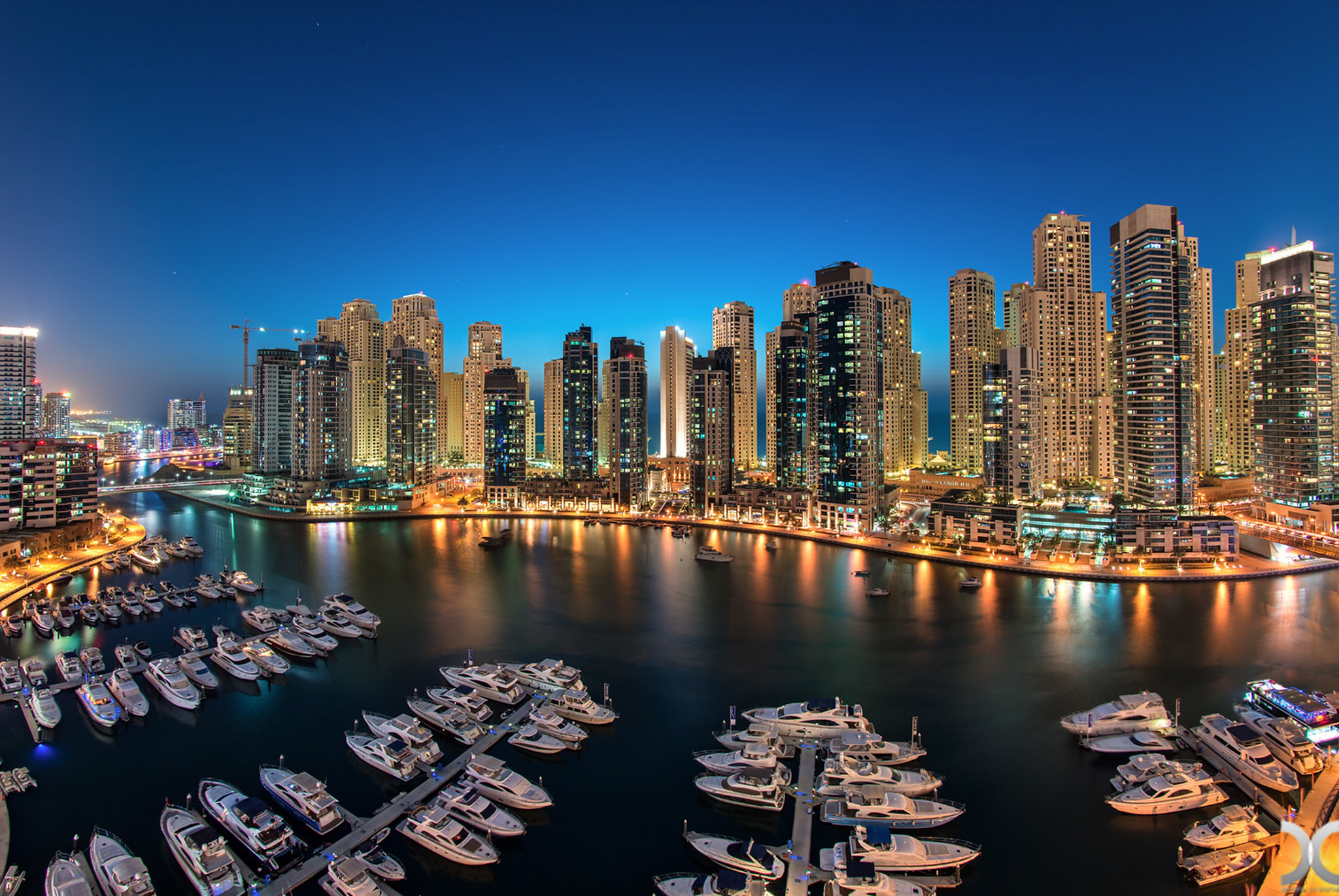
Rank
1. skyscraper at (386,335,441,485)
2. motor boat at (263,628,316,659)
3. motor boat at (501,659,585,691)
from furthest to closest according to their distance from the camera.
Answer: skyscraper at (386,335,441,485) < motor boat at (263,628,316,659) < motor boat at (501,659,585,691)

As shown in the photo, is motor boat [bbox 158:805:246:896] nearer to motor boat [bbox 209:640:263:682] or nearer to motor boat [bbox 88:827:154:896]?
motor boat [bbox 88:827:154:896]

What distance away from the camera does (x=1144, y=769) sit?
12.0 metres

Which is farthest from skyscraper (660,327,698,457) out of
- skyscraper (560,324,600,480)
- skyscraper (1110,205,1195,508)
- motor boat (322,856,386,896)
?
motor boat (322,856,386,896)

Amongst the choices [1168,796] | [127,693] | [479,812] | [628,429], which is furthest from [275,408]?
[1168,796]

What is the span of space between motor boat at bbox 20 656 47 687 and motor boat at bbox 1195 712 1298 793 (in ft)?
87.1

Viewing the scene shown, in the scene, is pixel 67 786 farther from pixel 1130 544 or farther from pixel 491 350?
pixel 491 350

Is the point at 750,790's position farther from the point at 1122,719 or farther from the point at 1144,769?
the point at 1122,719

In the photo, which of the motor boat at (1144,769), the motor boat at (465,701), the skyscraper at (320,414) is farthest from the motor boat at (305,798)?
the skyscraper at (320,414)

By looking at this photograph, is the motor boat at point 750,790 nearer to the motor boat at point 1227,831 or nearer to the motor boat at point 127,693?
the motor boat at point 1227,831

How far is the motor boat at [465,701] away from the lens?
14523 mm

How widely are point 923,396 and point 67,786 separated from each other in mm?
77470

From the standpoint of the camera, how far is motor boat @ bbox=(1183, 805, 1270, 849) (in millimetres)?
10133

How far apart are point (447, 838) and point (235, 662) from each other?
11.1m

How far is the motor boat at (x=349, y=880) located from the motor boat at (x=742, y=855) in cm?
470
